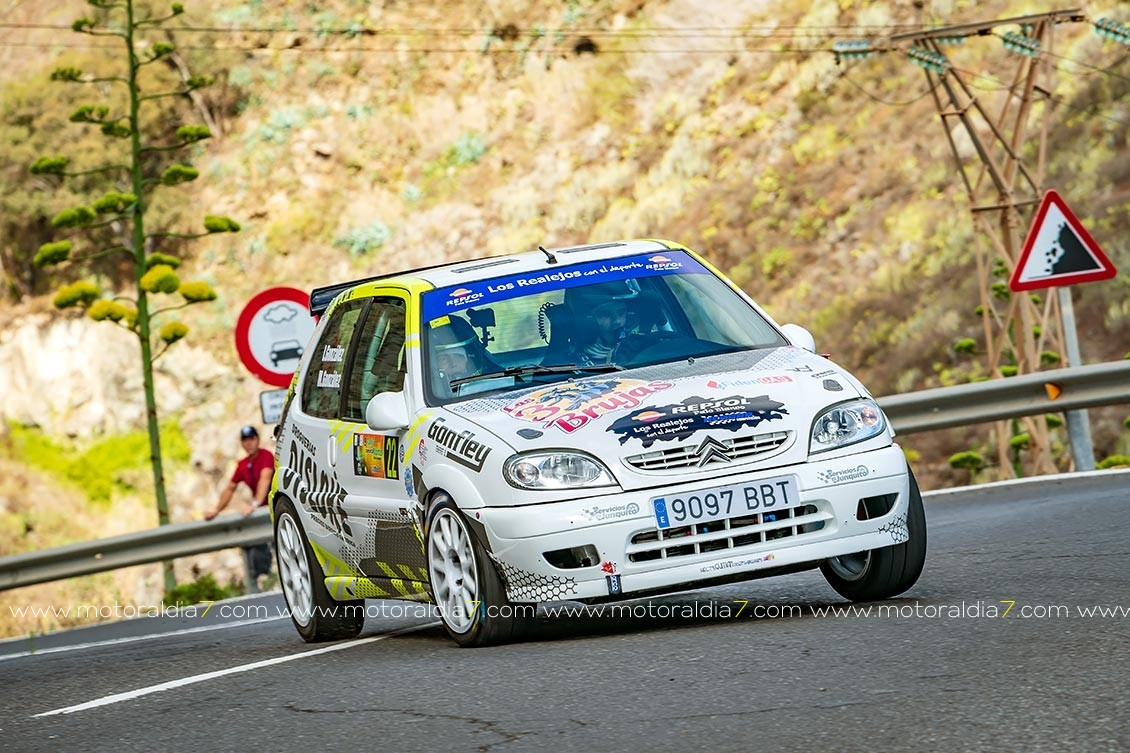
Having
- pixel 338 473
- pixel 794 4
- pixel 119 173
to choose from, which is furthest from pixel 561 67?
pixel 338 473

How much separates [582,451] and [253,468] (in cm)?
1053

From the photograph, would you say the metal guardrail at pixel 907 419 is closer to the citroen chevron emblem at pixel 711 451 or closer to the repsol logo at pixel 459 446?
the citroen chevron emblem at pixel 711 451

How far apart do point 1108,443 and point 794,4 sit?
22.6 meters

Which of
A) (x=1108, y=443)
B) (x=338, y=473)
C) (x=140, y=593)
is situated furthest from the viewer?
(x=140, y=593)

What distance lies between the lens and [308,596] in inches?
376

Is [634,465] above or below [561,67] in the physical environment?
below

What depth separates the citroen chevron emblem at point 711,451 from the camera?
24.4 feet

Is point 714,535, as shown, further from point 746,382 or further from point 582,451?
point 746,382

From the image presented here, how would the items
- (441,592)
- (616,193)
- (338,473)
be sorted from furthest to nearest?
1. (616,193)
2. (338,473)
3. (441,592)

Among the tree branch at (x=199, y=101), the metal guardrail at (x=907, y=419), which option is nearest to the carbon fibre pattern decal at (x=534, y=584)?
the metal guardrail at (x=907, y=419)

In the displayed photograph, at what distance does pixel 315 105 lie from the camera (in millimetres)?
51969

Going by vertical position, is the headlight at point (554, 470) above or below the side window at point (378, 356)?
below

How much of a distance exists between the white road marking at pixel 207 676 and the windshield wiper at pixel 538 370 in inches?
58.5

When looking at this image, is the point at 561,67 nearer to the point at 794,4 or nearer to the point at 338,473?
the point at 794,4
